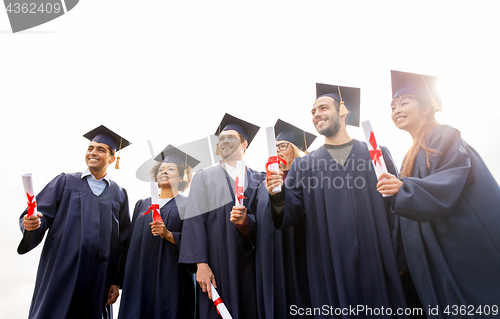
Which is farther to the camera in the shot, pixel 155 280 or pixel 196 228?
pixel 155 280

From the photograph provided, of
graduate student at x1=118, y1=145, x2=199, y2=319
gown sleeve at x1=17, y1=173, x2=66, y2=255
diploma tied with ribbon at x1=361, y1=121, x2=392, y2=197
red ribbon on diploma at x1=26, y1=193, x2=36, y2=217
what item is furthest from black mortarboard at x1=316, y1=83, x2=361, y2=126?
gown sleeve at x1=17, y1=173, x2=66, y2=255

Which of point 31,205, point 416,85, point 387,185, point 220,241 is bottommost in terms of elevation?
point 220,241

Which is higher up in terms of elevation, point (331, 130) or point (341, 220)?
point (331, 130)

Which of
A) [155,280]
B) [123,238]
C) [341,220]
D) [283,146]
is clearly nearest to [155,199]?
[155,280]

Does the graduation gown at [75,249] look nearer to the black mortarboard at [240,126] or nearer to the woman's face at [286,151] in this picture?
the black mortarboard at [240,126]

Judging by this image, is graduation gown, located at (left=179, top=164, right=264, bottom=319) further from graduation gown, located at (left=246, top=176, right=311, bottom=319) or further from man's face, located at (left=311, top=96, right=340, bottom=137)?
man's face, located at (left=311, top=96, right=340, bottom=137)

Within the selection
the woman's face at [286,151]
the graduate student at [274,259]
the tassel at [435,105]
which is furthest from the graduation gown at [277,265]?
the tassel at [435,105]

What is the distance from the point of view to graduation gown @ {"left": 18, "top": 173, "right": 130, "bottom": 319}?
3209mm

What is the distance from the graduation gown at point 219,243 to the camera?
9.20ft

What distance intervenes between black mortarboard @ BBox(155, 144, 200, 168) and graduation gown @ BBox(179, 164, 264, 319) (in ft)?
3.70

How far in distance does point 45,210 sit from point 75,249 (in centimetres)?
62

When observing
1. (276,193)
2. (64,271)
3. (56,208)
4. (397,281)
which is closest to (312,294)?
(397,281)

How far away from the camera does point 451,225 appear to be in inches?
85.2

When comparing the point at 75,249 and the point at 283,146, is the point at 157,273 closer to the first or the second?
the point at 75,249
